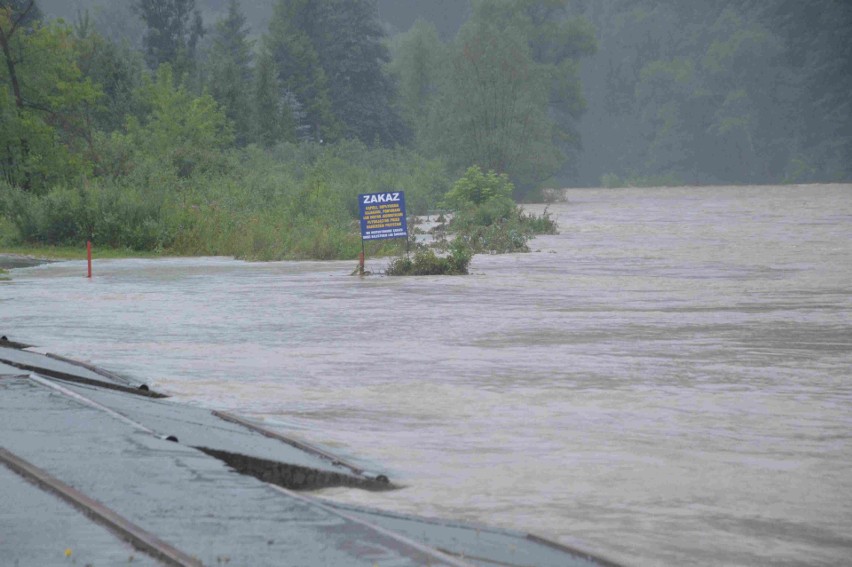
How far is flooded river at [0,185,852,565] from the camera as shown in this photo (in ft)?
29.1

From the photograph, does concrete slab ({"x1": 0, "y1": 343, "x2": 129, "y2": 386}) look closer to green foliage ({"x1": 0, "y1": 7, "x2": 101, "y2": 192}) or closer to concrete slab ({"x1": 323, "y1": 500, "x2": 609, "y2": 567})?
concrete slab ({"x1": 323, "y1": 500, "x2": 609, "y2": 567})

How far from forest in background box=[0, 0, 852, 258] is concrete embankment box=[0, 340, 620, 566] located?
2745 cm

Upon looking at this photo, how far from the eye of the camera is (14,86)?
46906mm

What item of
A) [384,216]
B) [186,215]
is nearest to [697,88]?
[186,215]

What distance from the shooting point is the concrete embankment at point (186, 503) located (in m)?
6.54

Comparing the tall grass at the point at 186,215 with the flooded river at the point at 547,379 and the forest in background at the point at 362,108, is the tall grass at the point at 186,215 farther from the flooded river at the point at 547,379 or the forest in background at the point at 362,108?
the flooded river at the point at 547,379

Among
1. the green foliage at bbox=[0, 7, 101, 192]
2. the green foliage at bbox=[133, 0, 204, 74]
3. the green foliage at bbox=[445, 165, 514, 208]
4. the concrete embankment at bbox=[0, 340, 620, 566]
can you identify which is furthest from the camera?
the green foliage at bbox=[133, 0, 204, 74]

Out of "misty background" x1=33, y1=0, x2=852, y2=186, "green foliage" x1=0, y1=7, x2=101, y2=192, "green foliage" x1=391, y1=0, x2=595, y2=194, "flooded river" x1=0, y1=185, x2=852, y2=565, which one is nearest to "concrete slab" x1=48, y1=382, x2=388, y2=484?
"flooded river" x1=0, y1=185, x2=852, y2=565

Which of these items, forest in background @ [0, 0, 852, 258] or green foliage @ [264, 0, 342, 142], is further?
green foliage @ [264, 0, 342, 142]

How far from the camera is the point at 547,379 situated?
47.8 ft

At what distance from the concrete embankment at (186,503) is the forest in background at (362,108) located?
1081 inches

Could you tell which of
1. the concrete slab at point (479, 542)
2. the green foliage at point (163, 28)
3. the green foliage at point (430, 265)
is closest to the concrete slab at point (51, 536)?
the concrete slab at point (479, 542)

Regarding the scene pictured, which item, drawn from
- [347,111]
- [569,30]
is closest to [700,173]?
[569,30]

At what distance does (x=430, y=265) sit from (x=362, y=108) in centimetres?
7709
